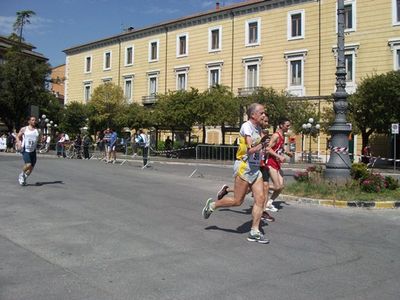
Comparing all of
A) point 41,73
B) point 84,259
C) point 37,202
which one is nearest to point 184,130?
point 41,73

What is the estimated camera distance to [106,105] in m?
53.6

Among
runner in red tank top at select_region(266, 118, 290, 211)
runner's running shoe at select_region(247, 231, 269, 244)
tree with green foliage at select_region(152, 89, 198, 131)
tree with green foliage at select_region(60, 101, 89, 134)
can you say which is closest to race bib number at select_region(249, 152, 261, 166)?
runner's running shoe at select_region(247, 231, 269, 244)

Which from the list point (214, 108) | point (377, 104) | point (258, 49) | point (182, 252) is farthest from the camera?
point (258, 49)

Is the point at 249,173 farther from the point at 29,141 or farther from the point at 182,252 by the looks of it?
the point at 29,141

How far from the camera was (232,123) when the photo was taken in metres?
39.7

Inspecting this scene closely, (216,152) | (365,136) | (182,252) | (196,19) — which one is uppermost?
(196,19)

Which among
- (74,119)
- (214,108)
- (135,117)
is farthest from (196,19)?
(74,119)

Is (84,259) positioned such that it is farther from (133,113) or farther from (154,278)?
(133,113)

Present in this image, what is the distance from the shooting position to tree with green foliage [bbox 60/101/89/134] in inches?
2221

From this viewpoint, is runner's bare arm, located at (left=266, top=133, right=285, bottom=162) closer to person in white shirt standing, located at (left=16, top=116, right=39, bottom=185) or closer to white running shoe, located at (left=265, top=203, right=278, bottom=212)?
white running shoe, located at (left=265, top=203, right=278, bottom=212)

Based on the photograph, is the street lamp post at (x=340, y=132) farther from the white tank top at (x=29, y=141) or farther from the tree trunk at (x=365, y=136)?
the tree trunk at (x=365, y=136)

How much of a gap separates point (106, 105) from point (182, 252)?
4875cm

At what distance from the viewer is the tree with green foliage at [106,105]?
5328 cm

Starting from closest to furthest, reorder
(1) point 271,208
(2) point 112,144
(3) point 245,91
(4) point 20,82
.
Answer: (1) point 271,208, (2) point 112,144, (4) point 20,82, (3) point 245,91
